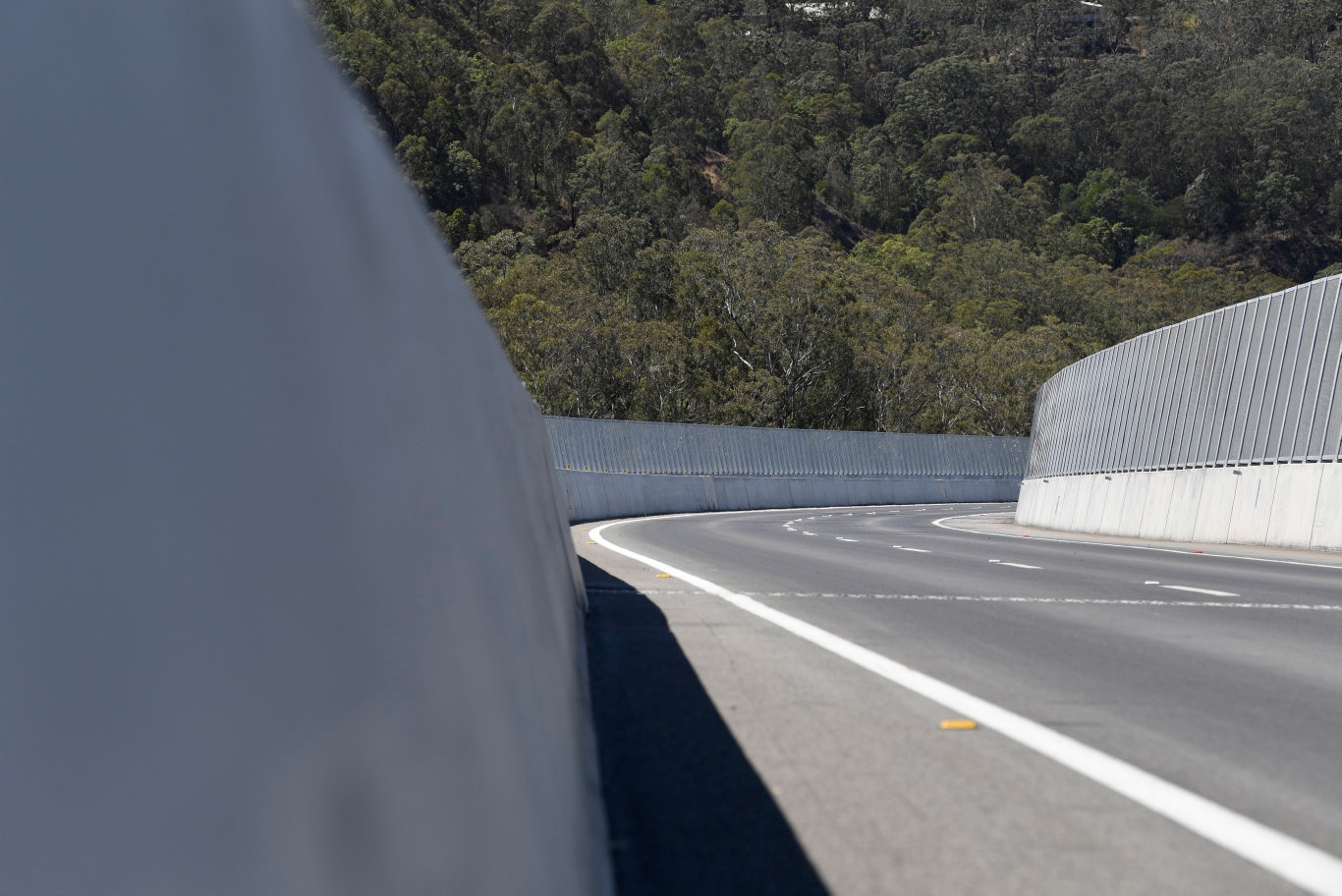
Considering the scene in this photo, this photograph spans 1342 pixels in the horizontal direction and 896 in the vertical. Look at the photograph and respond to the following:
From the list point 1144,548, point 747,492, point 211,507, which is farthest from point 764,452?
point 211,507

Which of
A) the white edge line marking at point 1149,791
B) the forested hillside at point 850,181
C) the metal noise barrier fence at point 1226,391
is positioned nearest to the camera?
the white edge line marking at point 1149,791

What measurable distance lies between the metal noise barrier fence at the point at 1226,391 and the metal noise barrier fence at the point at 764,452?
11.7 meters

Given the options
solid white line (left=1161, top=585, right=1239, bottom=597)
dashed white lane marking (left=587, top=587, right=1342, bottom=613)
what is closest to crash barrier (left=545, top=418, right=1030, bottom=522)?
dashed white lane marking (left=587, top=587, right=1342, bottom=613)

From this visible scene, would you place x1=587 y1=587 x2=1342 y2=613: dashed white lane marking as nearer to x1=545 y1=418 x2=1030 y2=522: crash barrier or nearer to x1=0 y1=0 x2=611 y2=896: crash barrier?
x1=0 y1=0 x2=611 y2=896: crash barrier

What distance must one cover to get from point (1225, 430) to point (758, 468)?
2630 centimetres

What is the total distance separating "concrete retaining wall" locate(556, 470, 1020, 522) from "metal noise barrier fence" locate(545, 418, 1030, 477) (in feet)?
1.07

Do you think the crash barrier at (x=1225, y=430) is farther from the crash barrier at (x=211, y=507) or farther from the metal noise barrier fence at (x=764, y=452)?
the crash barrier at (x=211, y=507)

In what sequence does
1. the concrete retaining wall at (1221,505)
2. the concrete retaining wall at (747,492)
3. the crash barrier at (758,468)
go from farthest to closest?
the crash barrier at (758,468) → the concrete retaining wall at (747,492) → the concrete retaining wall at (1221,505)

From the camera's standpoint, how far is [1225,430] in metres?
22.7

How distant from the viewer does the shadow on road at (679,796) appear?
4000 millimetres

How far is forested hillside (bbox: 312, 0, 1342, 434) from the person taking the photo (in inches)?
3258

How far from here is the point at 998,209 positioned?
137 metres

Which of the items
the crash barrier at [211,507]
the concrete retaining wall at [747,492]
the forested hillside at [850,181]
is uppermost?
the forested hillside at [850,181]

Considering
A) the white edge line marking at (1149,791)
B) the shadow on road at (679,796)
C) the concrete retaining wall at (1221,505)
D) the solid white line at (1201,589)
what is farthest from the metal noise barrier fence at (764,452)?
the white edge line marking at (1149,791)
